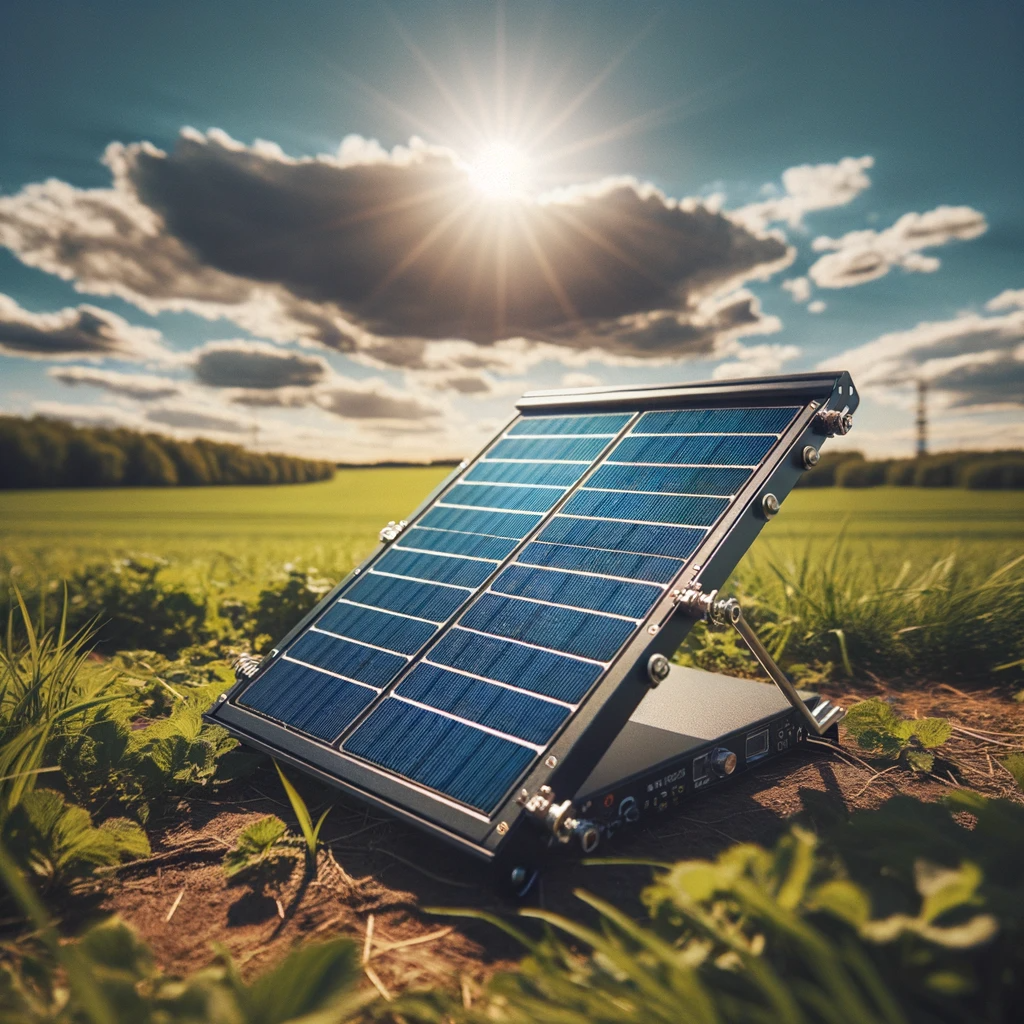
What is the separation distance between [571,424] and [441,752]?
2530 mm

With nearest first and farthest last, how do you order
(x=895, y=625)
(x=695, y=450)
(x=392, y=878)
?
(x=392, y=878)
(x=695, y=450)
(x=895, y=625)

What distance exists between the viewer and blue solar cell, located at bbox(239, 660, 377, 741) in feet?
11.9

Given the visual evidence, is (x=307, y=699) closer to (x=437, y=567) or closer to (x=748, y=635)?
(x=437, y=567)

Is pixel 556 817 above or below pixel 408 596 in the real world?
below

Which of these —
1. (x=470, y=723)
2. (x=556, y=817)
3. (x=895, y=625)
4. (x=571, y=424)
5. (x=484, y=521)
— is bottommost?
(x=556, y=817)

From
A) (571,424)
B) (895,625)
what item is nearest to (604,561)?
(571,424)

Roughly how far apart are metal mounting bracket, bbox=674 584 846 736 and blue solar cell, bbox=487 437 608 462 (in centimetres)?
140

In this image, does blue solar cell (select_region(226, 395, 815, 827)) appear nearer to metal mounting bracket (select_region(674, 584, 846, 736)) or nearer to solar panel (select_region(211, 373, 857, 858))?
solar panel (select_region(211, 373, 857, 858))

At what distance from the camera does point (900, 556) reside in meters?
9.13

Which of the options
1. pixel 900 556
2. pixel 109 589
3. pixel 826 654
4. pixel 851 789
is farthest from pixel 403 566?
pixel 900 556

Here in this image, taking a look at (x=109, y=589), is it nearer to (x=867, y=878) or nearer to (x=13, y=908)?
(x=13, y=908)

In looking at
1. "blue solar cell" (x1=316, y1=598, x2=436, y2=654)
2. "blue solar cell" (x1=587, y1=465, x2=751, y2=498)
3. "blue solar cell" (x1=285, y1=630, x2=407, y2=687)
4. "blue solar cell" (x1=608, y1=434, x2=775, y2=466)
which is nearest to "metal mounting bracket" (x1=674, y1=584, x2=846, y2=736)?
"blue solar cell" (x1=587, y1=465, x2=751, y2=498)

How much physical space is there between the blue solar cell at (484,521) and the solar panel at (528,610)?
16 millimetres

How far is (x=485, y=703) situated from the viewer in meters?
3.23
